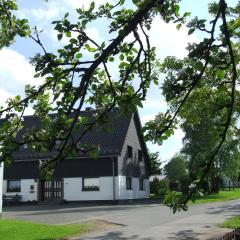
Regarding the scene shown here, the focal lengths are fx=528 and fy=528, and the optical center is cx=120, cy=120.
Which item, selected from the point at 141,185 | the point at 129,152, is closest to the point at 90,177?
the point at 129,152

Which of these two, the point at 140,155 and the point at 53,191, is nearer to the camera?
the point at 53,191

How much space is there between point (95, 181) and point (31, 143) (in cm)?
3858

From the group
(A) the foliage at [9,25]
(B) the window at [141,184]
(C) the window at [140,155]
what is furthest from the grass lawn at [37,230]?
(C) the window at [140,155]

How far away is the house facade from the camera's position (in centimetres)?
4278

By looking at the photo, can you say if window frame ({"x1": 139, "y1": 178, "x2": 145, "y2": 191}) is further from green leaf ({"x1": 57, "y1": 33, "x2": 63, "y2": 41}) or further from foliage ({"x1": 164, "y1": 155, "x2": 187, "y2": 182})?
green leaf ({"x1": 57, "y1": 33, "x2": 63, "y2": 41})

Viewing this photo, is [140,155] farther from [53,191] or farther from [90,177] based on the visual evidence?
[53,191]

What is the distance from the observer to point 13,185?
45906 mm

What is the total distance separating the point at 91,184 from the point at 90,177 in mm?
579

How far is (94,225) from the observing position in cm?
2214

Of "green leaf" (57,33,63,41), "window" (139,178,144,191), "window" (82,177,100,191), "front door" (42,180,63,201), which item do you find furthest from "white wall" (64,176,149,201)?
"green leaf" (57,33,63,41)

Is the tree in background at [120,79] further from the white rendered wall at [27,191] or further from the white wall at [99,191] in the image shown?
the white rendered wall at [27,191]

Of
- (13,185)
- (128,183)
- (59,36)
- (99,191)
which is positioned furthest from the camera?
(128,183)

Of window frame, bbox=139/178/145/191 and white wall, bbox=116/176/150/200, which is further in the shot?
window frame, bbox=139/178/145/191

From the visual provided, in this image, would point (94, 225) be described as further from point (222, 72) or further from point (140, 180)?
point (140, 180)
